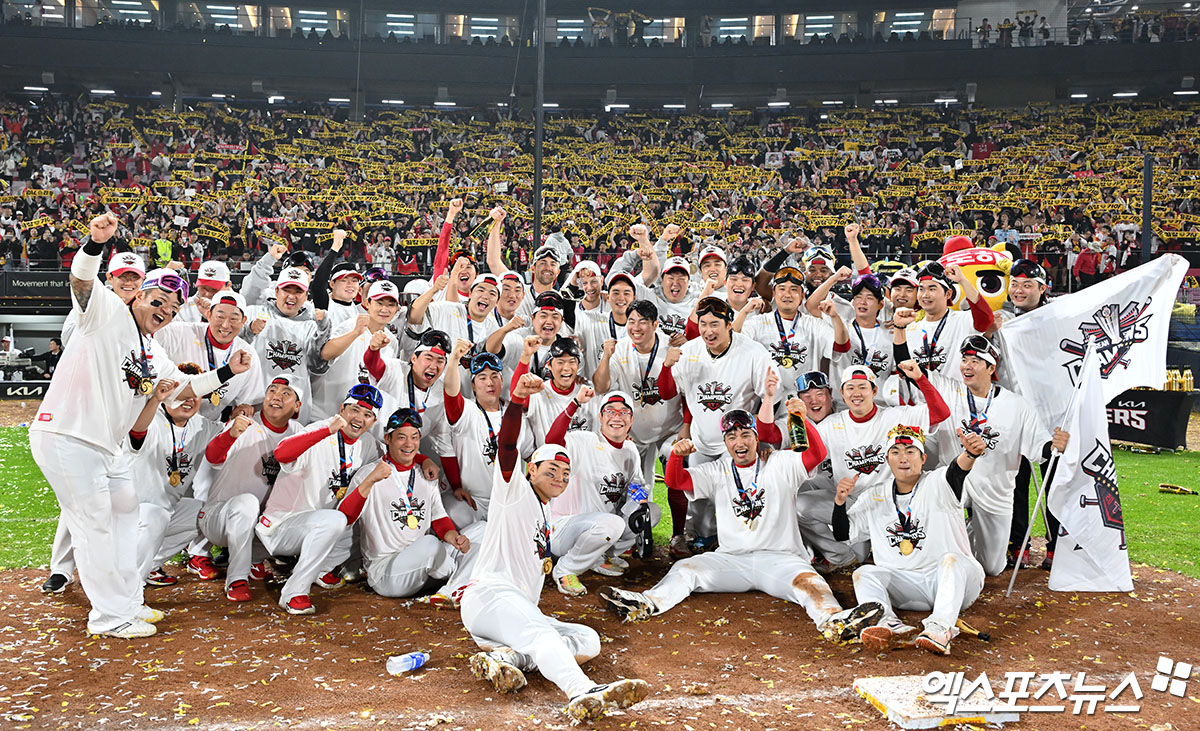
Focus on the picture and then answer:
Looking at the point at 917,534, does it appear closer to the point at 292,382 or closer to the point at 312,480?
the point at 312,480

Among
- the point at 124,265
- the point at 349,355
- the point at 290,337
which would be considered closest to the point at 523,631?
the point at 349,355

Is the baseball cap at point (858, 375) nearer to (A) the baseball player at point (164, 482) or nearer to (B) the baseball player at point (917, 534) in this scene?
(B) the baseball player at point (917, 534)

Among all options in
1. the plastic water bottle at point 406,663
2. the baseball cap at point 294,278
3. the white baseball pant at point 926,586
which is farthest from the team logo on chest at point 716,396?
the baseball cap at point 294,278

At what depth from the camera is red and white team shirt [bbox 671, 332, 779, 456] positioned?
8094 mm

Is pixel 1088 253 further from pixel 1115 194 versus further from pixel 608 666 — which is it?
pixel 608 666

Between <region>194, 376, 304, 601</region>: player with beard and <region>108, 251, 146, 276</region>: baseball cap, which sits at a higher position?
<region>108, 251, 146, 276</region>: baseball cap

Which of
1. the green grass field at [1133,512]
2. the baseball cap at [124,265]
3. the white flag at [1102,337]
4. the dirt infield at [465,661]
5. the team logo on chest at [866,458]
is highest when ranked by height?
the baseball cap at [124,265]

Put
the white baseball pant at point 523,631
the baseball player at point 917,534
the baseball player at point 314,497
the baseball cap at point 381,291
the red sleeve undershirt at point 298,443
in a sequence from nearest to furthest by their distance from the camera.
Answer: the white baseball pant at point 523,631 < the baseball player at point 917,534 < the baseball player at point 314,497 < the red sleeve undershirt at point 298,443 < the baseball cap at point 381,291

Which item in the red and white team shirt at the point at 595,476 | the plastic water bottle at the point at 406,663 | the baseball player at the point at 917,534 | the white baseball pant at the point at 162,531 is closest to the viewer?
the plastic water bottle at the point at 406,663

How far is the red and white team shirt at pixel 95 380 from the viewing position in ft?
19.2

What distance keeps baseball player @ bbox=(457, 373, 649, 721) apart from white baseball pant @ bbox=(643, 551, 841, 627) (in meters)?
1.22

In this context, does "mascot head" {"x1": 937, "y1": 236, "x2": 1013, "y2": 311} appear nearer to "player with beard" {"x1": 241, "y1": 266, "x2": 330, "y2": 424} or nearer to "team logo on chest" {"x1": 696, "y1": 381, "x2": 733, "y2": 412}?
"team logo on chest" {"x1": 696, "y1": 381, "x2": 733, "y2": 412}

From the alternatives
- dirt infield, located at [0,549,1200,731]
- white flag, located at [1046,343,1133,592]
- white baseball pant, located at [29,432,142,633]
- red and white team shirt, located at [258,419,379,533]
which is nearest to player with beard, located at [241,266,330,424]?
red and white team shirt, located at [258,419,379,533]

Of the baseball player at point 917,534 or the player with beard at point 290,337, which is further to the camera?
the player with beard at point 290,337
